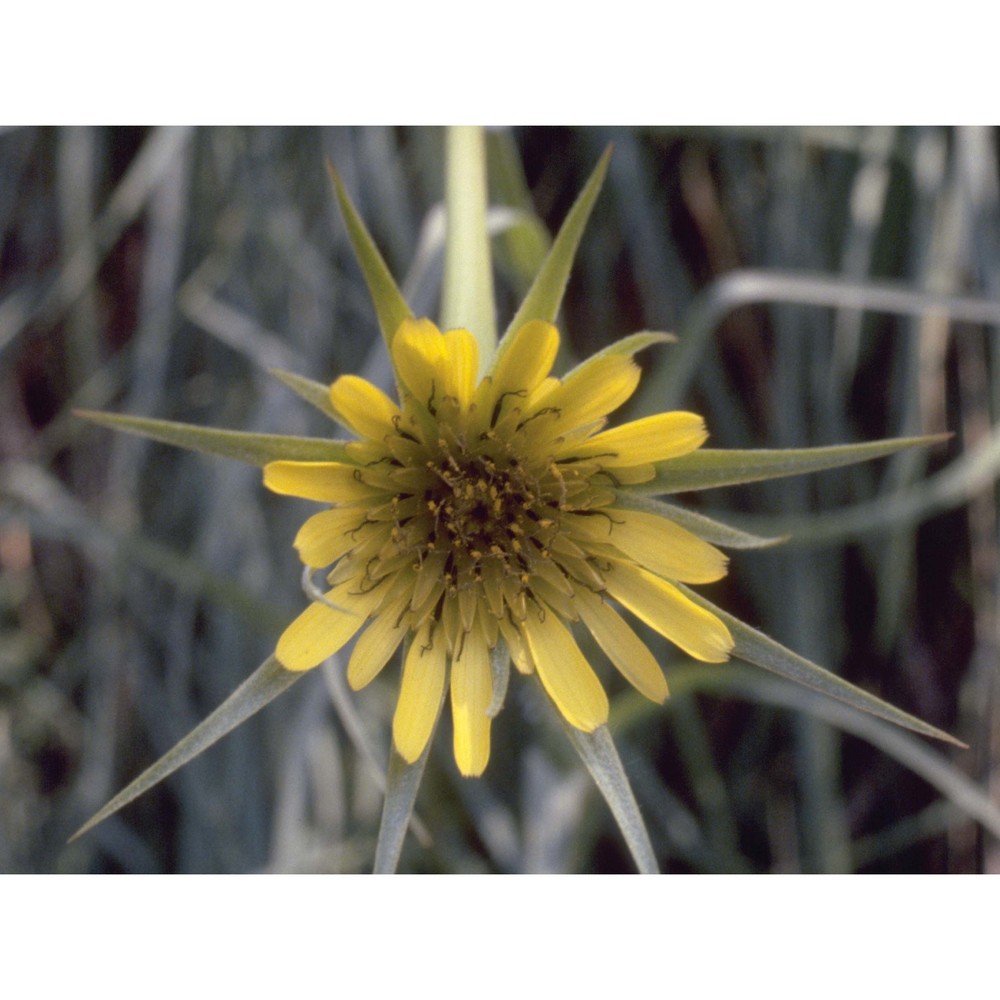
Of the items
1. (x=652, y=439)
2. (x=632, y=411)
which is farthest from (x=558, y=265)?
(x=632, y=411)

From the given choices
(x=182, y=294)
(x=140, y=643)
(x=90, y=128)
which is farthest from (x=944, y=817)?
(x=90, y=128)

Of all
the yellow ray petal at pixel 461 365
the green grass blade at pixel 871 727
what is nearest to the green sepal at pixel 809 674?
the yellow ray petal at pixel 461 365

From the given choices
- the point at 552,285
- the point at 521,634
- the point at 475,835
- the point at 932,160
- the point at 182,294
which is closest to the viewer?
the point at 552,285

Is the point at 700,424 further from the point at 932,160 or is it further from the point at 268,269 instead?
the point at 268,269

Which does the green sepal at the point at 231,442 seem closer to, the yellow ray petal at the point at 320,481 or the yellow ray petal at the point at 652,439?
the yellow ray petal at the point at 320,481

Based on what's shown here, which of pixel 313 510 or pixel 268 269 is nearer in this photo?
pixel 313 510

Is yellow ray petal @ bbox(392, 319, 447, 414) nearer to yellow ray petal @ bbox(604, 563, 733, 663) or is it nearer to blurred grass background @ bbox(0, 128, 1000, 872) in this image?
yellow ray petal @ bbox(604, 563, 733, 663)
